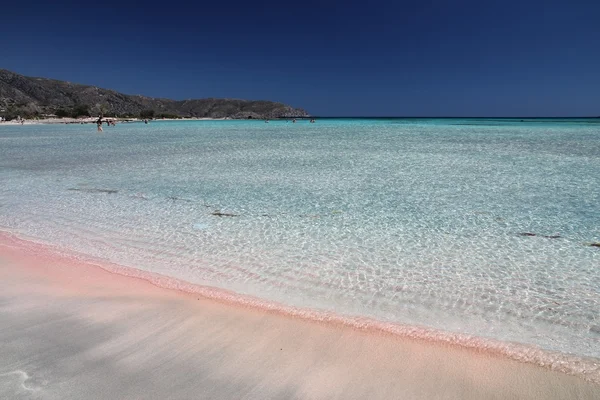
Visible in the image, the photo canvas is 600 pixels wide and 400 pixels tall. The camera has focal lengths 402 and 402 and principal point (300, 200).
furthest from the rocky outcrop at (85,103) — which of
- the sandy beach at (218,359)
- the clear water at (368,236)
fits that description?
the sandy beach at (218,359)

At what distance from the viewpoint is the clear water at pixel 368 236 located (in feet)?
13.3

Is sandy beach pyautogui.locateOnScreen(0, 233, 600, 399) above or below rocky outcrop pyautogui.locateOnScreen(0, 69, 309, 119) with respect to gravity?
below

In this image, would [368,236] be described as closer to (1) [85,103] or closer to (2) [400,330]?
(2) [400,330]

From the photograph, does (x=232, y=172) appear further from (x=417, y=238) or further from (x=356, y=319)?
(x=356, y=319)

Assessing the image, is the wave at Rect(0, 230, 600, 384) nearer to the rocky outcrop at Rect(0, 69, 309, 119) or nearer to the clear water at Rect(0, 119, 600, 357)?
the clear water at Rect(0, 119, 600, 357)

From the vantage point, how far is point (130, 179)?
39.5 ft

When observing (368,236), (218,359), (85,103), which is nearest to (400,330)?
(218,359)

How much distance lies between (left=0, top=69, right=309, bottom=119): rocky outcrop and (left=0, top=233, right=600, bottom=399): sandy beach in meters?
105

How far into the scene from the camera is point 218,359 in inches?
119

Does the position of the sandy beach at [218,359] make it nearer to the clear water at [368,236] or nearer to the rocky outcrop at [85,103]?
the clear water at [368,236]

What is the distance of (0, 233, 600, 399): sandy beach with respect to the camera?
8.71 ft

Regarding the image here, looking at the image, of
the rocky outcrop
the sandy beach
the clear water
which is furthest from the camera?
the rocky outcrop

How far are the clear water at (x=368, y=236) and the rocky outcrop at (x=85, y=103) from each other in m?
99.2

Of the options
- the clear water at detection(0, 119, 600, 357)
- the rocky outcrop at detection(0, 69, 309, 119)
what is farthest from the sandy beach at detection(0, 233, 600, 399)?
the rocky outcrop at detection(0, 69, 309, 119)
